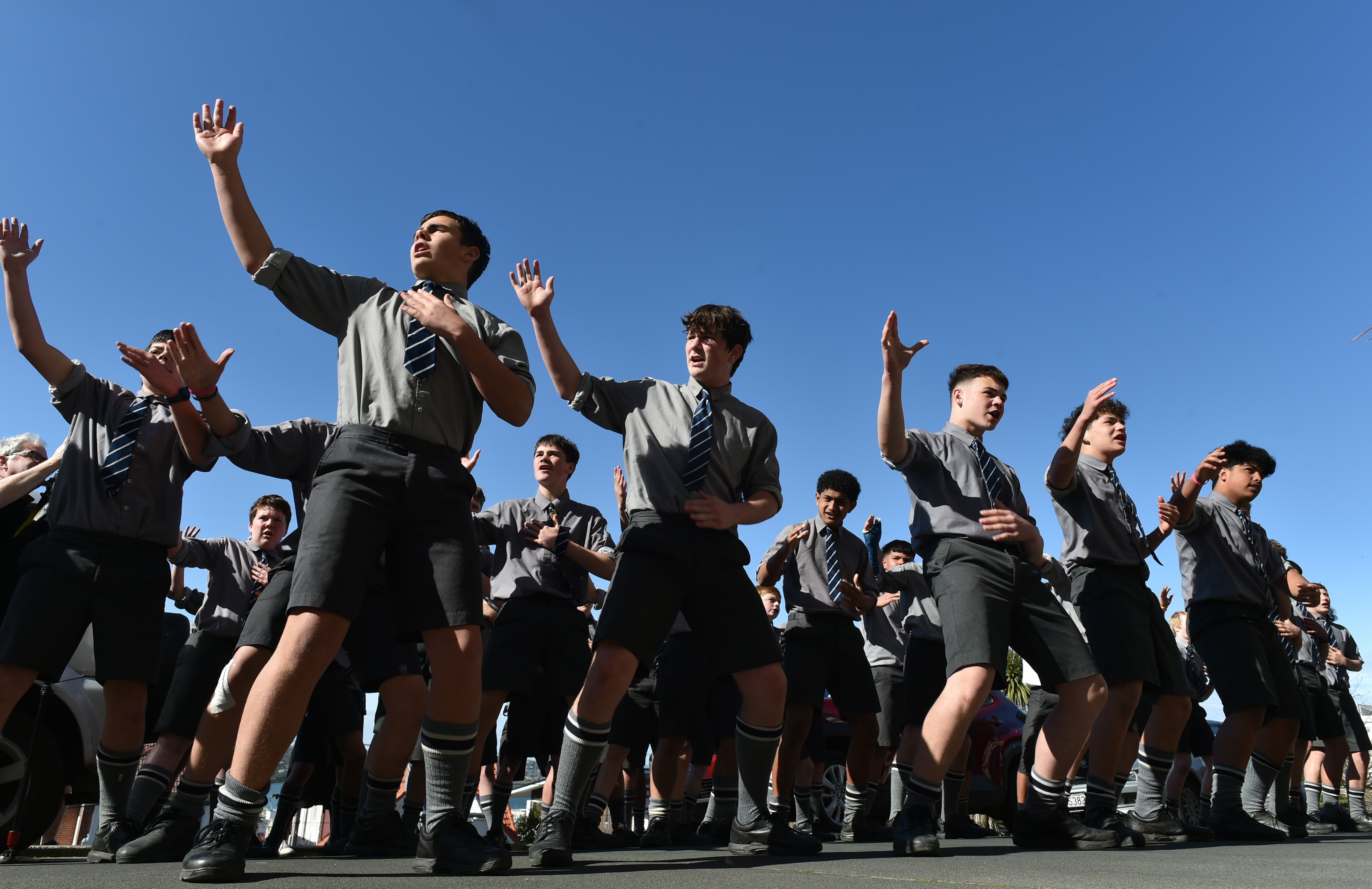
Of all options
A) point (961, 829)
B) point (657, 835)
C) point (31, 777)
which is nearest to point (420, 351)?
point (31, 777)

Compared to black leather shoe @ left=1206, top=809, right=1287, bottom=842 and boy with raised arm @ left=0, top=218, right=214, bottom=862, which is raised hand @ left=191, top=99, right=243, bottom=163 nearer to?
boy with raised arm @ left=0, top=218, right=214, bottom=862

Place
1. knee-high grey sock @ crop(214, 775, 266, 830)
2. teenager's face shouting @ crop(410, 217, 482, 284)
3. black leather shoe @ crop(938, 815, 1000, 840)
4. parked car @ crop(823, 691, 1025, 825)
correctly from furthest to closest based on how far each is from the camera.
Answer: parked car @ crop(823, 691, 1025, 825)
black leather shoe @ crop(938, 815, 1000, 840)
teenager's face shouting @ crop(410, 217, 482, 284)
knee-high grey sock @ crop(214, 775, 266, 830)

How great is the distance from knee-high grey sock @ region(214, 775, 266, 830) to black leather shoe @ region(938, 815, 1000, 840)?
5.30 metres

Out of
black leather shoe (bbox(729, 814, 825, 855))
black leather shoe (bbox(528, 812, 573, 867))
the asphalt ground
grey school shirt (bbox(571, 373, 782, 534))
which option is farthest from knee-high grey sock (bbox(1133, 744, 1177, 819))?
black leather shoe (bbox(528, 812, 573, 867))

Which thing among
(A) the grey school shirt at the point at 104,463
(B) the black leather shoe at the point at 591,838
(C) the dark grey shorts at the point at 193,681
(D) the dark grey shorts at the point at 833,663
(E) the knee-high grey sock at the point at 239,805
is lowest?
(B) the black leather shoe at the point at 591,838

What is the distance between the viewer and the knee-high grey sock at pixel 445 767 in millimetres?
Answer: 2973

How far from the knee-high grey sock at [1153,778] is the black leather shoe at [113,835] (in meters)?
4.90

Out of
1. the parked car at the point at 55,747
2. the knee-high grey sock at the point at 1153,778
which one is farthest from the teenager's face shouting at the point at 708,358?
the knee-high grey sock at the point at 1153,778

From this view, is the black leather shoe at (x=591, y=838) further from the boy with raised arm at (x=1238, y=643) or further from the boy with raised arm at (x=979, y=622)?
the boy with raised arm at (x=1238, y=643)

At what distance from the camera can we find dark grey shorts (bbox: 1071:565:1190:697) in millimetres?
4680

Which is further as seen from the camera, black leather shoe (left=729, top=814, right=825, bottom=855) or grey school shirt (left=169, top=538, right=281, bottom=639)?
grey school shirt (left=169, top=538, right=281, bottom=639)

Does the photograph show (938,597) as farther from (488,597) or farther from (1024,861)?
(488,597)

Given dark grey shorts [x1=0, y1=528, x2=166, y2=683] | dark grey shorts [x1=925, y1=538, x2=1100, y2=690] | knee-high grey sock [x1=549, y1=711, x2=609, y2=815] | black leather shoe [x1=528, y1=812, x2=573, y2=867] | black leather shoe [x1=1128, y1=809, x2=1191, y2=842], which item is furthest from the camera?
black leather shoe [x1=1128, y1=809, x2=1191, y2=842]

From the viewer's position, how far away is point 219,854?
245 centimetres
